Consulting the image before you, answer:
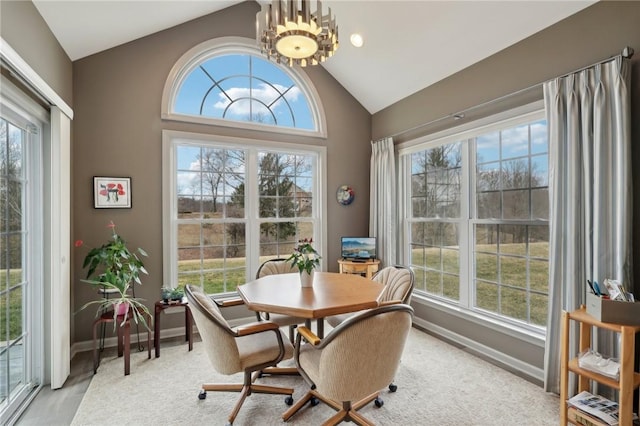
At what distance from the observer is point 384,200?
4242 millimetres

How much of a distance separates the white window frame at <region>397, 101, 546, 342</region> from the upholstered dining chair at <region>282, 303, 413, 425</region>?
169cm

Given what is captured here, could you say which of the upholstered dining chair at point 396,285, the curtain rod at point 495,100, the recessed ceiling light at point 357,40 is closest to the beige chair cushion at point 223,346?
the upholstered dining chair at point 396,285

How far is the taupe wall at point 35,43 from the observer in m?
1.85

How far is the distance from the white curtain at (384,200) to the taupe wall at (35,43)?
11.2ft

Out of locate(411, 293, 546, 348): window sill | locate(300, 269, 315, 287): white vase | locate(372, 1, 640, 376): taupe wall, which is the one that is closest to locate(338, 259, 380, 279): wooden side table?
locate(411, 293, 546, 348): window sill

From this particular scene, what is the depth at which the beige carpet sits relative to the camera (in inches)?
83.4

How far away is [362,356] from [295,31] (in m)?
1.95

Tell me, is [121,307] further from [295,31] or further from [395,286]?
[295,31]

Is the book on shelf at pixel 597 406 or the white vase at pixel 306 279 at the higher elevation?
the white vase at pixel 306 279

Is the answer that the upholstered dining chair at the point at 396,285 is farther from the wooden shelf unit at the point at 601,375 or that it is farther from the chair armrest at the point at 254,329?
the wooden shelf unit at the point at 601,375

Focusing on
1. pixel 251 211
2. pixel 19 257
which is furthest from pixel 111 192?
pixel 251 211

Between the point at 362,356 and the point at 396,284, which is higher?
the point at 396,284

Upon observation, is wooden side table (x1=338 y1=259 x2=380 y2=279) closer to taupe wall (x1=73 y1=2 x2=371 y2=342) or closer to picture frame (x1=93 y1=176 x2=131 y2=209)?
taupe wall (x1=73 y1=2 x2=371 y2=342)

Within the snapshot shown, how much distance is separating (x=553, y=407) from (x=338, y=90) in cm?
402
